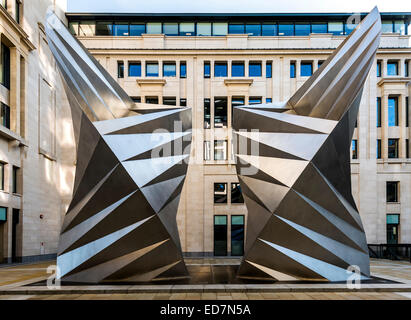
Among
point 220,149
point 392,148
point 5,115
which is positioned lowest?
point 220,149

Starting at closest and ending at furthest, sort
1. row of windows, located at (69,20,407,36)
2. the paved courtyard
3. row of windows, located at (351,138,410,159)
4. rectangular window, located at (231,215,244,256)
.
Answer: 1. the paved courtyard
2. rectangular window, located at (231,215,244,256)
3. row of windows, located at (351,138,410,159)
4. row of windows, located at (69,20,407,36)

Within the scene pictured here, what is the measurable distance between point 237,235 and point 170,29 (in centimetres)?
2211

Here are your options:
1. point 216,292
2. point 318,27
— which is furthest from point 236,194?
point 216,292

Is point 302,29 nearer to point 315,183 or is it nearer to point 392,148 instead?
point 392,148

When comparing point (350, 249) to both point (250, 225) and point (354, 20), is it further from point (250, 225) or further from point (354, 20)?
point (354, 20)

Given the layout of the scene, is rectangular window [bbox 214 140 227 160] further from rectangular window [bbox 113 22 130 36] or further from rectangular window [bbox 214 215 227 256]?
rectangular window [bbox 113 22 130 36]

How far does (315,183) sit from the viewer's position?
14336mm

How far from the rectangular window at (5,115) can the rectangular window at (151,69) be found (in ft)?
45.1

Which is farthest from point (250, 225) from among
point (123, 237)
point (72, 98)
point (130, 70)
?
point (130, 70)

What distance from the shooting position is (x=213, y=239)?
32.9m

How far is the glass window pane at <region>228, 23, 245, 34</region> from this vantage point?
36.2 metres

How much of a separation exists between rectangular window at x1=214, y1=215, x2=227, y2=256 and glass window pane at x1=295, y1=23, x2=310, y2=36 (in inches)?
805

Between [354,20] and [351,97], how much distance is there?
27544 millimetres

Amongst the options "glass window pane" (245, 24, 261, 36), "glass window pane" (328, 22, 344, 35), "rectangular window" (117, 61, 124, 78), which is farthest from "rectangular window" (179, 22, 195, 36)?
"glass window pane" (328, 22, 344, 35)
